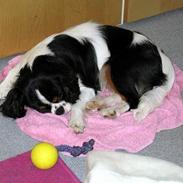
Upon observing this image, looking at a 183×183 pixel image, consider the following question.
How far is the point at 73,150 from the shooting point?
2363 mm

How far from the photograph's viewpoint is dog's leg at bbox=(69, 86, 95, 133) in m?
2.53

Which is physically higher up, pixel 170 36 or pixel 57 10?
pixel 57 10

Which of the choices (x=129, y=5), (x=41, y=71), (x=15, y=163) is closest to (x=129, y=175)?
(x=15, y=163)

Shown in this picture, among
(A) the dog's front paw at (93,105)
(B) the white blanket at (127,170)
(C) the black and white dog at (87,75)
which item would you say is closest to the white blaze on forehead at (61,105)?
(C) the black and white dog at (87,75)

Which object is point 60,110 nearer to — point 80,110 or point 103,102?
point 80,110

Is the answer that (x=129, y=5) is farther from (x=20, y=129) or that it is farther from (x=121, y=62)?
(x=20, y=129)

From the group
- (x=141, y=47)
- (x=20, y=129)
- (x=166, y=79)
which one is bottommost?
(x=20, y=129)

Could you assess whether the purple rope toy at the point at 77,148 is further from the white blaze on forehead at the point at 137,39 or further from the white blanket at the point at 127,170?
the white blaze on forehead at the point at 137,39

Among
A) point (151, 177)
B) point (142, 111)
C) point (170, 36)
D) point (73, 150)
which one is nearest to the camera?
point (151, 177)

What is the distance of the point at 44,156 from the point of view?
216cm

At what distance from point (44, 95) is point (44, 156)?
0.43 m

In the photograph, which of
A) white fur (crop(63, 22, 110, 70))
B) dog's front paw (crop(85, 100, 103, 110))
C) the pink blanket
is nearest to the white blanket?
the pink blanket

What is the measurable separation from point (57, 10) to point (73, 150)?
1.43 meters

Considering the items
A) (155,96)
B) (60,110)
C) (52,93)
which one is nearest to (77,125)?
(60,110)
